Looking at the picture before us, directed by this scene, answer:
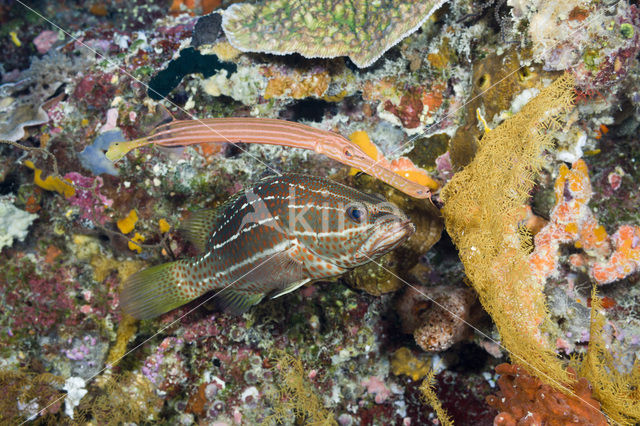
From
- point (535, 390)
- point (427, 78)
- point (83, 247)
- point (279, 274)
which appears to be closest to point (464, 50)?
point (427, 78)

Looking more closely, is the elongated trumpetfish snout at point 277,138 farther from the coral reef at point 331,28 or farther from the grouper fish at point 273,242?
the coral reef at point 331,28

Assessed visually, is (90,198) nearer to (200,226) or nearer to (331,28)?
(200,226)

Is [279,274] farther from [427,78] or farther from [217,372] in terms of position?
[427,78]

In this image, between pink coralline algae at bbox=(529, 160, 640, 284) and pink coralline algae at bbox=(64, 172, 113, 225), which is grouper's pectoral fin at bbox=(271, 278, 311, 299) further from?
pink coralline algae at bbox=(64, 172, 113, 225)

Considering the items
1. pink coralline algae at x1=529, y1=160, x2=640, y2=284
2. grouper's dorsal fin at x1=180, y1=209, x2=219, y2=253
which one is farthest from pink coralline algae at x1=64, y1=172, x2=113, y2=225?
pink coralline algae at x1=529, y1=160, x2=640, y2=284

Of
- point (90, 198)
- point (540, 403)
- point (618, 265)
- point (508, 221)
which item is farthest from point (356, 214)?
point (90, 198)

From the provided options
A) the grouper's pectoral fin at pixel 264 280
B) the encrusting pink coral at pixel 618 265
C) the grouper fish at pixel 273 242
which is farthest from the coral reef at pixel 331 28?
the encrusting pink coral at pixel 618 265
